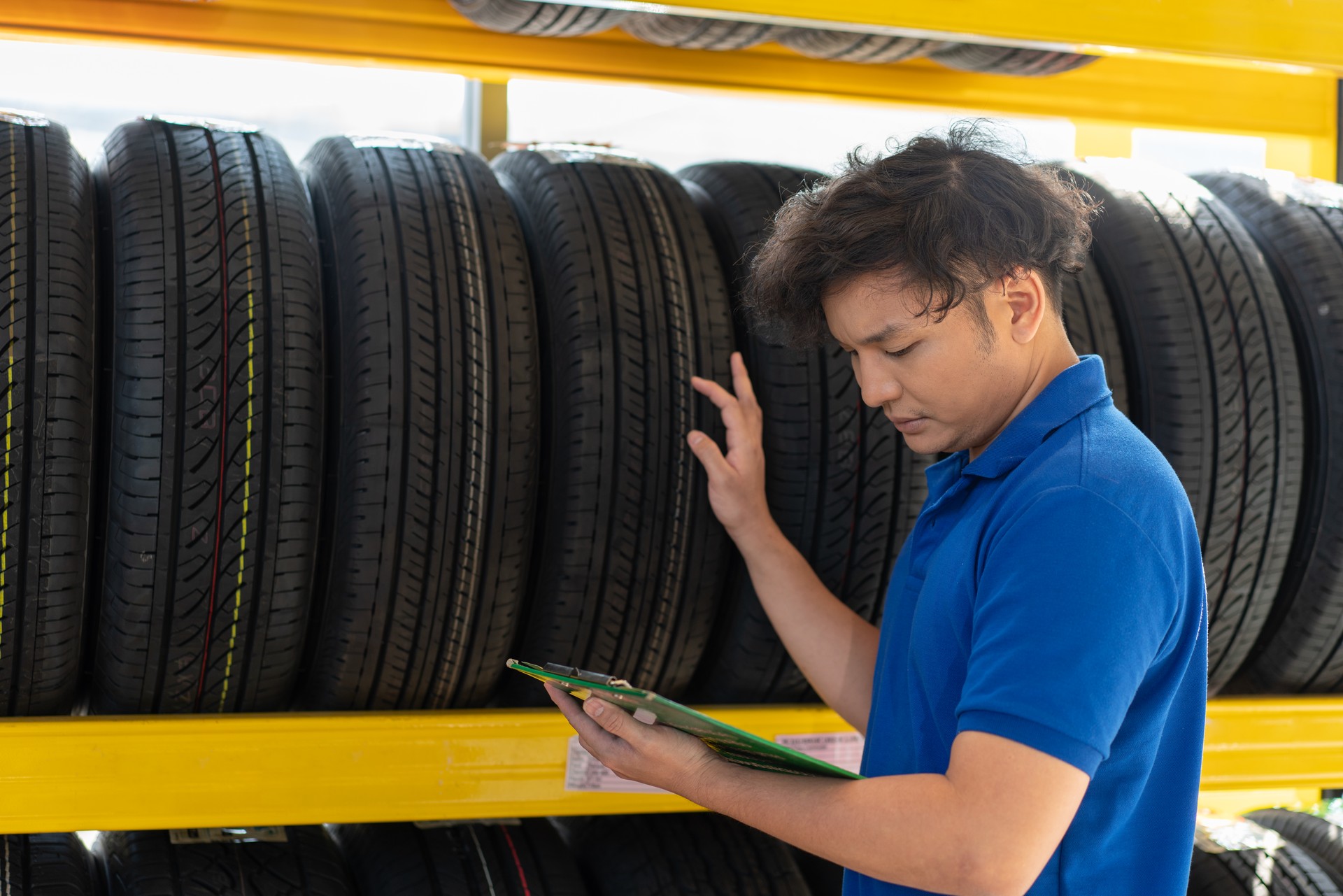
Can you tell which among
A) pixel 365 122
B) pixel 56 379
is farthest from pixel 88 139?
pixel 56 379

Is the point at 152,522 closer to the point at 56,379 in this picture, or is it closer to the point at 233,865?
the point at 56,379

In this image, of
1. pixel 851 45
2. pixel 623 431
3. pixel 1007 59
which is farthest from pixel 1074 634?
pixel 1007 59

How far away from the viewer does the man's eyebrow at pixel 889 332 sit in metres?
1.24

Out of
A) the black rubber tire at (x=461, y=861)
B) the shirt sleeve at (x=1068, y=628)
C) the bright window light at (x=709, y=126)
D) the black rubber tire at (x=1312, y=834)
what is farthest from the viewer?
the bright window light at (x=709, y=126)

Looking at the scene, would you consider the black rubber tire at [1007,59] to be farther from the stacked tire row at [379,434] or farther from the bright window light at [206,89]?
the bright window light at [206,89]

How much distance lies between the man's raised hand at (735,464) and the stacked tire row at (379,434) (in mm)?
33

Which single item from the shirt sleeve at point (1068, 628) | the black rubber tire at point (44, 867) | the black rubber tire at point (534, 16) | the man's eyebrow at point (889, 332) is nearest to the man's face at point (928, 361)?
the man's eyebrow at point (889, 332)

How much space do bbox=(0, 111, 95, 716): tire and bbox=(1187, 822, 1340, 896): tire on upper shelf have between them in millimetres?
1861

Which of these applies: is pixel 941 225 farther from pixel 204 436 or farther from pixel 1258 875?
pixel 1258 875

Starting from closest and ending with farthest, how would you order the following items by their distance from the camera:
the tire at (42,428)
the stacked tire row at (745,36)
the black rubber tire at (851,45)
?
the tire at (42,428) < the stacked tire row at (745,36) < the black rubber tire at (851,45)

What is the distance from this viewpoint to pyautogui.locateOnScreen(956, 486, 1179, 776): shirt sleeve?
1040mm

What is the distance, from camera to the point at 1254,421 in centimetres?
189

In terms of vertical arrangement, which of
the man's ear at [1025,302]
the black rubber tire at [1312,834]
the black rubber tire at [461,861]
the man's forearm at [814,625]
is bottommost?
the black rubber tire at [1312,834]

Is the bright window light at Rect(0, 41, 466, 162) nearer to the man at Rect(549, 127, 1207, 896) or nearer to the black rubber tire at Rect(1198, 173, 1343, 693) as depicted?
the man at Rect(549, 127, 1207, 896)
